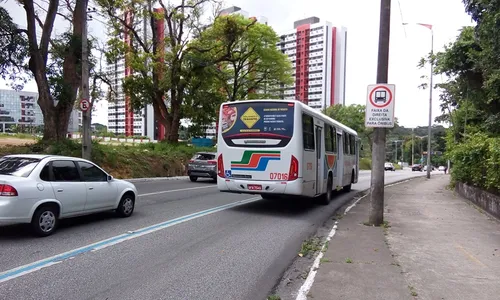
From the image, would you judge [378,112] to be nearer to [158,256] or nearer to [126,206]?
[158,256]

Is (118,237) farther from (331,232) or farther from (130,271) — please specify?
(331,232)

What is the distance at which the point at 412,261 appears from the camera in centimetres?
625

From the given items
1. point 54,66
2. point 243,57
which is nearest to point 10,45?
point 54,66

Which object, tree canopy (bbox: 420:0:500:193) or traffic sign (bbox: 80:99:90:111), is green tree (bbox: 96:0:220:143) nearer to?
traffic sign (bbox: 80:99:90:111)

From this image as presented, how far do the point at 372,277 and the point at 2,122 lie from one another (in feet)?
257

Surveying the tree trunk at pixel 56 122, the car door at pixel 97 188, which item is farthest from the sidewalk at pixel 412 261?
the tree trunk at pixel 56 122

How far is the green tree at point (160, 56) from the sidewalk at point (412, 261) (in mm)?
21660

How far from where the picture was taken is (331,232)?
8656mm

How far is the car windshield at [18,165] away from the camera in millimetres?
6836

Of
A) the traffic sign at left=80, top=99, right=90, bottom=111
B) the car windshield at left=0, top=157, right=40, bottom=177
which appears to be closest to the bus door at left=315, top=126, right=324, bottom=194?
the car windshield at left=0, top=157, right=40, bottom=177

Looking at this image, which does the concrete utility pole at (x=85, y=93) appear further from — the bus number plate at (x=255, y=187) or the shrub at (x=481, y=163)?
the shrub at (x=481, y=163)

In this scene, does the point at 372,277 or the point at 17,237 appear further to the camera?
the point at 17,237

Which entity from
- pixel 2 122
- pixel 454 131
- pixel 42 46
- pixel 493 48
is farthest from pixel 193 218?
pixel 2 122

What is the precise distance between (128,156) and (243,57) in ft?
54.6
